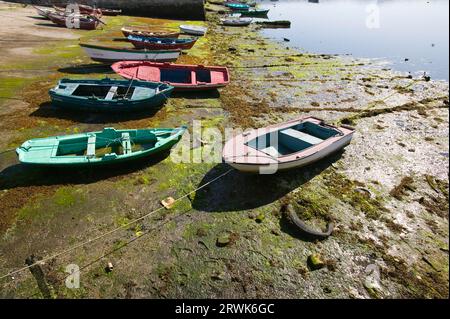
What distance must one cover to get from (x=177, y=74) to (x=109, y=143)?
840 centimetres

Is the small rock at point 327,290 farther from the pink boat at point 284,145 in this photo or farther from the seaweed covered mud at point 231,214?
the pink boat at point 284,145

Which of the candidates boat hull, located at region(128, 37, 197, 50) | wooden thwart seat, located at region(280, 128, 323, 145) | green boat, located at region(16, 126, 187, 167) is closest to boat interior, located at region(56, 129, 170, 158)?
green boat, located at region(16, 126, 187, 167)

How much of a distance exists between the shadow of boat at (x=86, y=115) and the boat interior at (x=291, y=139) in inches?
260

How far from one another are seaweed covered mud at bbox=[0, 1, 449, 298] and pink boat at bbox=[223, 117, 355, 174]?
3.15 ft

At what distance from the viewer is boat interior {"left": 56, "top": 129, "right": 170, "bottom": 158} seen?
11.4m

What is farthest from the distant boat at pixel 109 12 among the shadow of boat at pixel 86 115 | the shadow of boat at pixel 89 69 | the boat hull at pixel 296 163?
the boat hull at pixel 296 163

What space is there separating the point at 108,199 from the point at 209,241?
3.76 m

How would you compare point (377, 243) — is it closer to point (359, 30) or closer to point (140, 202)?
point (140, 202)

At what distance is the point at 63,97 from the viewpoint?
14289mm

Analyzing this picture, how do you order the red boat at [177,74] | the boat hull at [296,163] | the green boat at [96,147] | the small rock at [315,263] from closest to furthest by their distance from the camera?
the small rock at [315,263]
the boat hull at [296,163]
the green boat at [96,147]
the red boat at [177,74]

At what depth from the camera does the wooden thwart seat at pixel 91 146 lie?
1074cm

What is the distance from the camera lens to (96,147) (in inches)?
473
